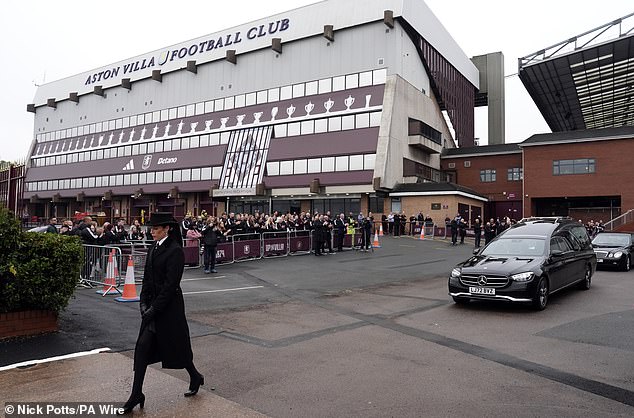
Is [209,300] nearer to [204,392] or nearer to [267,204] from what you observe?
[204,392]

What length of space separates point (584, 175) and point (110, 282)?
3966cm

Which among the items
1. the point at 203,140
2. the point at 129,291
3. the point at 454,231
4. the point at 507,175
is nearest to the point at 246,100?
the point at 203,140

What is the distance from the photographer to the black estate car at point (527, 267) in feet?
29.3

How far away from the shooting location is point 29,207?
67875 millimetres

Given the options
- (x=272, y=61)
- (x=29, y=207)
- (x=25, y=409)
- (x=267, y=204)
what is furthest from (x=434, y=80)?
(x=29, y=207)

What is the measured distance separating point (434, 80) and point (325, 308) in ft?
139

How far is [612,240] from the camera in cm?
1784

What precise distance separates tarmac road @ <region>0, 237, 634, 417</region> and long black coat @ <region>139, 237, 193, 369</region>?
462mm

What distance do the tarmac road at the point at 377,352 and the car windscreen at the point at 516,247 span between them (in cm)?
115

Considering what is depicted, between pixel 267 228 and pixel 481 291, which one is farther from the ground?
pixel 267 228

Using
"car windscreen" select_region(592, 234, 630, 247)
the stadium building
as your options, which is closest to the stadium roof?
the stadium building

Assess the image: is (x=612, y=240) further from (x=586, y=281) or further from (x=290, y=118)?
(x=290, y=118)

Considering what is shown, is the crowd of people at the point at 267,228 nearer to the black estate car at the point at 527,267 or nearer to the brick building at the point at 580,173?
the black estate car at the point at 527,267

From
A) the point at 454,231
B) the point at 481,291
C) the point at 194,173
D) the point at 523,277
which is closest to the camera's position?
the point at 523,277
